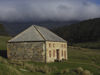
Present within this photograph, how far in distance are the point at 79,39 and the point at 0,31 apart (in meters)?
49.3

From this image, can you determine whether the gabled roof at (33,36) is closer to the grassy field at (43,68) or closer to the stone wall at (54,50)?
the stone wall at (54,50)

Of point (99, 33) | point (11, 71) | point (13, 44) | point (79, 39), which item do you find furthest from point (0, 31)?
point (11, 71)

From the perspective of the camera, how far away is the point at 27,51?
149 feet

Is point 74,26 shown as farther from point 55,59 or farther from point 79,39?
point 55,59

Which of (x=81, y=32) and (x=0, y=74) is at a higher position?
(x=81, y=32)

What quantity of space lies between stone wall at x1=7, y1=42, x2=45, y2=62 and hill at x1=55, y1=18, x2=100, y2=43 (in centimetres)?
9067

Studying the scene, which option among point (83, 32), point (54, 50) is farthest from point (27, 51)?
point (83, 32)

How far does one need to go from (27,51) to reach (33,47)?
4.92 ft

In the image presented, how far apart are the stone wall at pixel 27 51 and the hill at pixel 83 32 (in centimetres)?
9067

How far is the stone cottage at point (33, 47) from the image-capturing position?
1731 inches

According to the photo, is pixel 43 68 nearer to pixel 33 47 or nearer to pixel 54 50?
pixel 33 47

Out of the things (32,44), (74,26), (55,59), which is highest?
(74,26)

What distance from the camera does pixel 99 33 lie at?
140500mm

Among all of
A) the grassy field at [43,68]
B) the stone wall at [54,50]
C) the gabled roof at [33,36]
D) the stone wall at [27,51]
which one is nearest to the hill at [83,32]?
the stone wall at [54,50]
